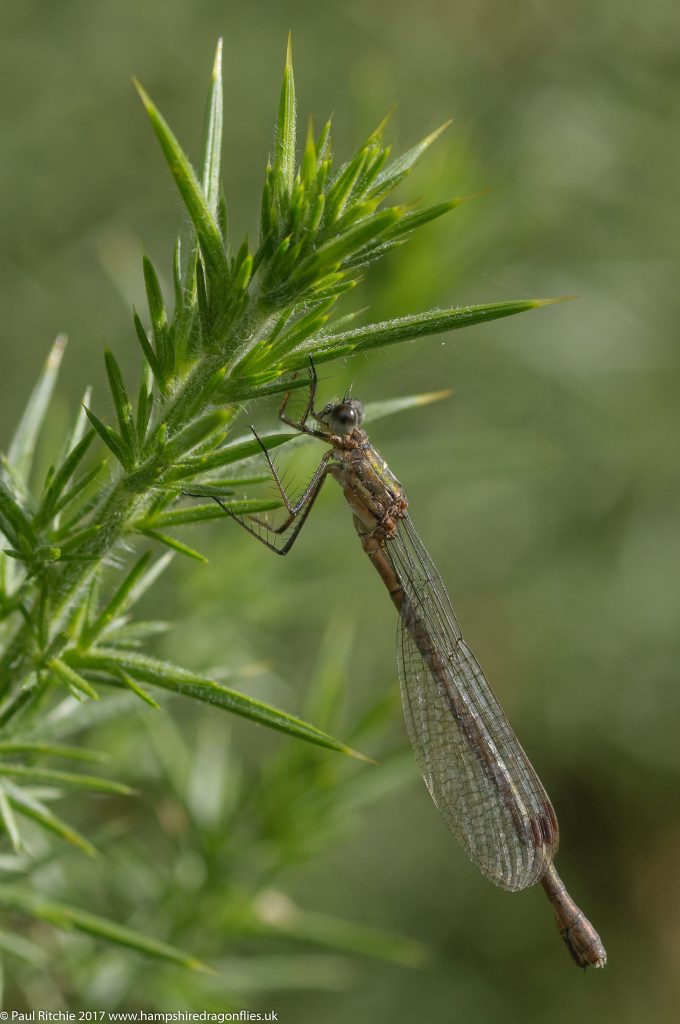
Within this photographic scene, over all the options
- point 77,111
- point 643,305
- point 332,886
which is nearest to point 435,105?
point 643,305

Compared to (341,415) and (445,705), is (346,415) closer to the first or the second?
(341,415)

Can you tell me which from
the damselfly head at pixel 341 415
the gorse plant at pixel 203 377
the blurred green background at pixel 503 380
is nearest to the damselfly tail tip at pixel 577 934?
the damselfly head at pixel 341 415

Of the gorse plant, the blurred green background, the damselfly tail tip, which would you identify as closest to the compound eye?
the gorse plant

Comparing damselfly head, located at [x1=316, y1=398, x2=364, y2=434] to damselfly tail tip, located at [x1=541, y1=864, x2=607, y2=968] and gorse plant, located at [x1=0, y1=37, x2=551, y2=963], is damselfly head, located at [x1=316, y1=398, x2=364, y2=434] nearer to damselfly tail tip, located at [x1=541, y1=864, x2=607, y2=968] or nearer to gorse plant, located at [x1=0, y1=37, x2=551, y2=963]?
gorse plant, located at [x1=0, y1=37, x2=551, y2=963]

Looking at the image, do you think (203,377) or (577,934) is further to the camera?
(577,934)

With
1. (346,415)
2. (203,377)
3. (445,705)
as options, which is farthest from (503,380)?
(203,377)

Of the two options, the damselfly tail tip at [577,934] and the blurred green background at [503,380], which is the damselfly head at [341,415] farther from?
the blurred green background at [503,380]

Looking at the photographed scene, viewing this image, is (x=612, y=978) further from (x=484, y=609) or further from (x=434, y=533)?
(x=434, y=533)
